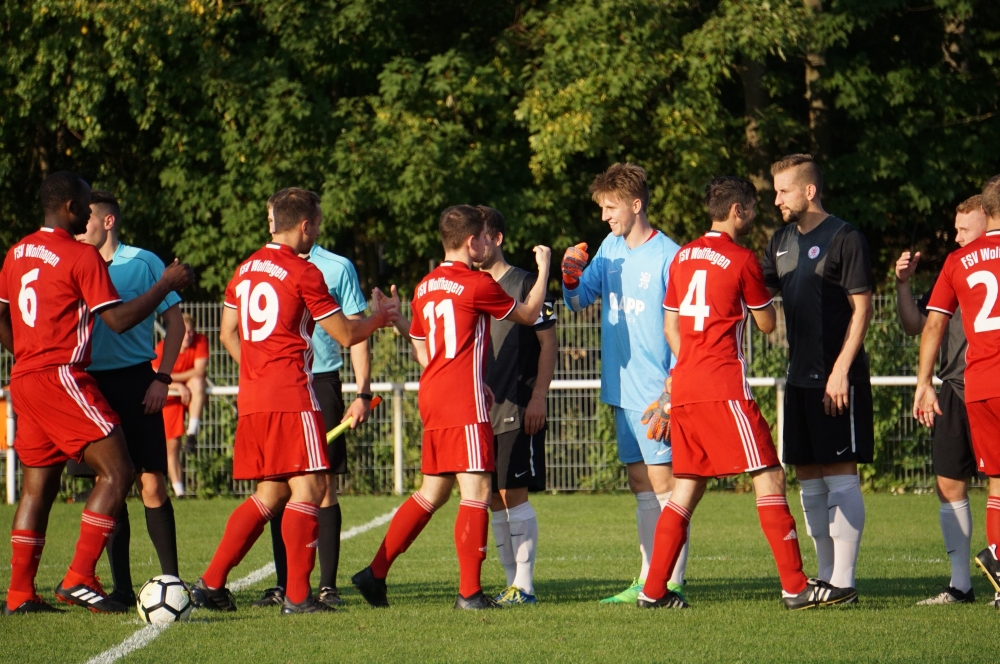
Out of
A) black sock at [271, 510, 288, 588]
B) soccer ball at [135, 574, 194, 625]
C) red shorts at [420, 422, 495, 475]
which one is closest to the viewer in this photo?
soccer ball at [135, 574, 194, 625]

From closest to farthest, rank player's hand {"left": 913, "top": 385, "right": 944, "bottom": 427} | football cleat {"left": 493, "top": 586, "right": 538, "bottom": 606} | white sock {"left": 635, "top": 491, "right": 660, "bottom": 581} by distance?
player's hand {"left": 913, "top": 385, "right": 944, "bottom": 427}
football cleat {"left": 493, "top": 586, "right": 538, "bottom": 606}
white sock {"left": 635, "top": 491, "right": 660, "bottom": 581}

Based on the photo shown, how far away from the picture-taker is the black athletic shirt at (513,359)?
7336mm

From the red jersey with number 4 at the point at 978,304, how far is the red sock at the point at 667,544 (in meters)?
1.61

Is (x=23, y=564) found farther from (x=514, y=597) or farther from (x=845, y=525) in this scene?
(x=845, y=525)

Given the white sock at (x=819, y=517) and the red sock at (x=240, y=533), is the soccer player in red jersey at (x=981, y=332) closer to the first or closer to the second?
the white sock at (x=819, y=517)

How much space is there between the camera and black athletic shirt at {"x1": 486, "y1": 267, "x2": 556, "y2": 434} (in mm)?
7336

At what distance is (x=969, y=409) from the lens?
663 centimetres

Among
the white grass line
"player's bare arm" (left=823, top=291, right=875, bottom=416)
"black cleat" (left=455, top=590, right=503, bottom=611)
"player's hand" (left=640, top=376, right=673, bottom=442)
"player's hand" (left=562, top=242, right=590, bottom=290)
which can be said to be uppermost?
"player's hand" (left=562, top=242, right=590, bottom=290)

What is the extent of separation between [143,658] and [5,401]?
1017 centimetres

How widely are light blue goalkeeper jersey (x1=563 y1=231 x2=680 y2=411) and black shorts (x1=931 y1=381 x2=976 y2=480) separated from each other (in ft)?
5.19

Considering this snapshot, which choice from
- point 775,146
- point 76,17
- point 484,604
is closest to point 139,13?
point 76,17

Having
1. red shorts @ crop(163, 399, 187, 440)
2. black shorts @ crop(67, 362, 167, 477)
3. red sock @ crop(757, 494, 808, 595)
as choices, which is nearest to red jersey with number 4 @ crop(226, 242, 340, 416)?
black shorts @ crop(67, 362, 167, 477)

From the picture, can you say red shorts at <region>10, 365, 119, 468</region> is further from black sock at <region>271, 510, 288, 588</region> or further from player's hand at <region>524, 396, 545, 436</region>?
player's hand at <region>524, 396, 545, 436</region>

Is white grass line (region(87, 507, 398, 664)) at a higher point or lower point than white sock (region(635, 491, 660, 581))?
lower
